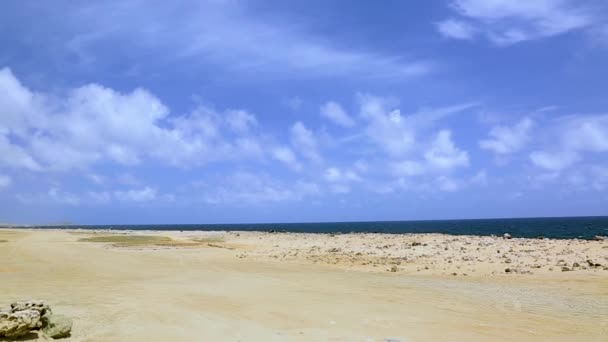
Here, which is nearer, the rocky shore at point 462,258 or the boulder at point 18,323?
the boulder at point 18,323

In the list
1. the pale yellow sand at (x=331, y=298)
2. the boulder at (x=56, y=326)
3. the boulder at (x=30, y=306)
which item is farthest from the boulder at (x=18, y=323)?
the pale yellow sand at (x=331, y=298)

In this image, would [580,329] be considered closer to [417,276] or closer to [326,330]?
[326,330]

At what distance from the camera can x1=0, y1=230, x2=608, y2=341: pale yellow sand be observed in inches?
416

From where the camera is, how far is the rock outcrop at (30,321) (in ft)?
29.7

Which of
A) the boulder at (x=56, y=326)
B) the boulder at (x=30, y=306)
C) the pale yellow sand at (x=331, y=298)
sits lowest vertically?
the pale yellow sand at (x=331, y=298)

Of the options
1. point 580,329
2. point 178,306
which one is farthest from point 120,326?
point 580,329

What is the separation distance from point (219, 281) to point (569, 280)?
1281 cm

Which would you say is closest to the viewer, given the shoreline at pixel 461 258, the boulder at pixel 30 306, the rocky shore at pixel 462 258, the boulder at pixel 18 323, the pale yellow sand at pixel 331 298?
the boulder at pixel 18 323

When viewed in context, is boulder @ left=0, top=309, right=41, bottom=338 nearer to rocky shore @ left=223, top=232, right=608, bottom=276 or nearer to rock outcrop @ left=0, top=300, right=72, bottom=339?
rock outcrop @ left=0, top=300, right=72, bottom=339

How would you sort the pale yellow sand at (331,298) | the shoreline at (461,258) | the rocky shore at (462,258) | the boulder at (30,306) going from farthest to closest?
the rocky shore at (462,258)
the shoreline at (461,258)
the pale yellow sand at (331,298)
the boulder at (30,306)

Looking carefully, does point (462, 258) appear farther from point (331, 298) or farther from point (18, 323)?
point (18, 323)

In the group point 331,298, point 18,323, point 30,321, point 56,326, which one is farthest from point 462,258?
point 18,323

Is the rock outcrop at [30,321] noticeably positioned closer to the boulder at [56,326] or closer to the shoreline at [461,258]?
the boulder at [56,326]

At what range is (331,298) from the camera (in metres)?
14.9
